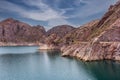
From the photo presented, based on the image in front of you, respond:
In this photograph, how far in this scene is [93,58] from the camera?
14912 centimetres

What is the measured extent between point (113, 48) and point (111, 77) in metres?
61.0

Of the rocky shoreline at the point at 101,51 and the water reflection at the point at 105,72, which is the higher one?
the rocky shoreline at the point at 101,51

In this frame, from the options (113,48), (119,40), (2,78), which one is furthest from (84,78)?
(119,40)

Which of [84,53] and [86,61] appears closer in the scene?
[86,61]

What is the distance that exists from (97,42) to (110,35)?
1527cm

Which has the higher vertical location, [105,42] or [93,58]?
[105,42]

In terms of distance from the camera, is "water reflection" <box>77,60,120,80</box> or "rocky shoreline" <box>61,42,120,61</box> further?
"rocky shoreline" <box>61,42,120,61</box>

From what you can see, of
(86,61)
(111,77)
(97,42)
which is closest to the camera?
(111,77)

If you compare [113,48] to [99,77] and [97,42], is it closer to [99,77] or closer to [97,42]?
[97,42]

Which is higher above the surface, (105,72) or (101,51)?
(101,51)

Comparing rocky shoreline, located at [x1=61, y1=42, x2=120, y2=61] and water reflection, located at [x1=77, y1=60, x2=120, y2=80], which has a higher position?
rocky shoreline, located at [x1=61, y1=42, x2=120, y2=61]

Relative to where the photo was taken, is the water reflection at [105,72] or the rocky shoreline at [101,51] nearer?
the water reflection at [105,72]

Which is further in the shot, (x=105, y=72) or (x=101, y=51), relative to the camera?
(x=101, y=51)

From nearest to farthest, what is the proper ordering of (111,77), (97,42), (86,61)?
(111,77), (86,61), (97,42)
